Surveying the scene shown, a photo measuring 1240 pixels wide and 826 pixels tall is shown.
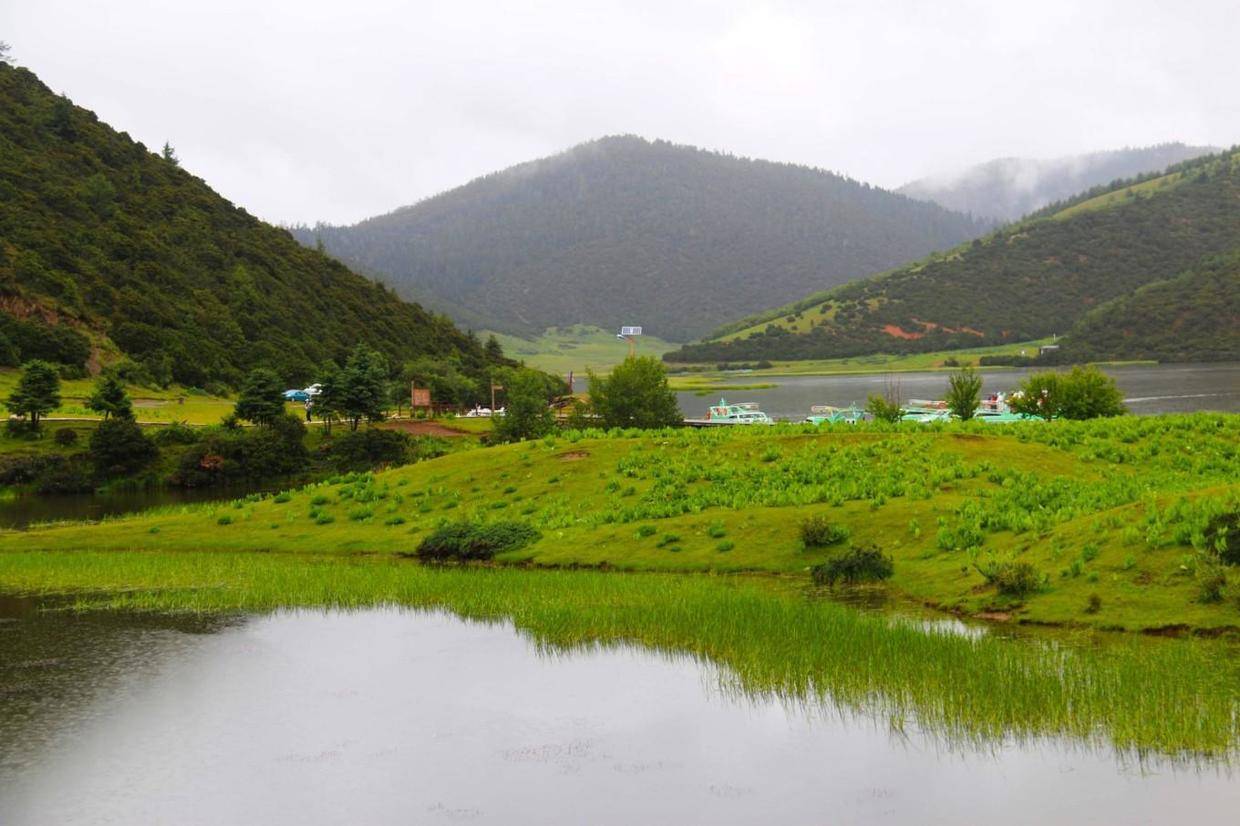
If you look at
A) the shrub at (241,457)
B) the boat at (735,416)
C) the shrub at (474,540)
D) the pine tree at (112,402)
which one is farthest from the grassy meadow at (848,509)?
the boat at (735,416)

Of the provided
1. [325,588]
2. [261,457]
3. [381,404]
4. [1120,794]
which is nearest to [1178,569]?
[1120,794]

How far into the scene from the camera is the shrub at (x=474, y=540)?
49625 millimetres

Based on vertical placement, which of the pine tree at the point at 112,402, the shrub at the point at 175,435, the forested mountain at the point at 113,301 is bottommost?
the shrub at the point at 175,435

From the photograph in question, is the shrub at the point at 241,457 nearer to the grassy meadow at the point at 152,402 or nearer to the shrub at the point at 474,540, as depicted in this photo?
the grassy meadow at the point at 152,402

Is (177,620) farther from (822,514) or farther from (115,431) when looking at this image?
(115,431)

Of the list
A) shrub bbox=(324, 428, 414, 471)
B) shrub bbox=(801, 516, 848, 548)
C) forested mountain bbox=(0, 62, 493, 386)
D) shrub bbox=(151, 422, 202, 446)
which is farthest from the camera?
forested mountain bbox=(0, 62, 493, 386)

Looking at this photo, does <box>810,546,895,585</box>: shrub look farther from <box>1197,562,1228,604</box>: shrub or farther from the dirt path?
the dirt path

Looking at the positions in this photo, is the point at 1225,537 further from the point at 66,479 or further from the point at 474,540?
the point at 66,479

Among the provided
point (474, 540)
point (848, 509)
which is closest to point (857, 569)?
point (848, 509)

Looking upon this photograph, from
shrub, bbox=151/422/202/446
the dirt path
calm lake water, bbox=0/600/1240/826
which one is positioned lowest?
calm lake water, bbox=0/600/1240/826

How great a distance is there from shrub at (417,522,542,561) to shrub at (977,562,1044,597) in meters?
23.8

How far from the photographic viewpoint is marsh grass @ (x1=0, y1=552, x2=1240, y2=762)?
68.8ft

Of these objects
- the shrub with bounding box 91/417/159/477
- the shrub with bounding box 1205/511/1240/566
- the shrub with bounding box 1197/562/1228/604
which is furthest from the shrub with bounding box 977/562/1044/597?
the shrub with bounding box 91/417/159/477

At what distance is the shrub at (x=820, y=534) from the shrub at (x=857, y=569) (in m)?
3.83
